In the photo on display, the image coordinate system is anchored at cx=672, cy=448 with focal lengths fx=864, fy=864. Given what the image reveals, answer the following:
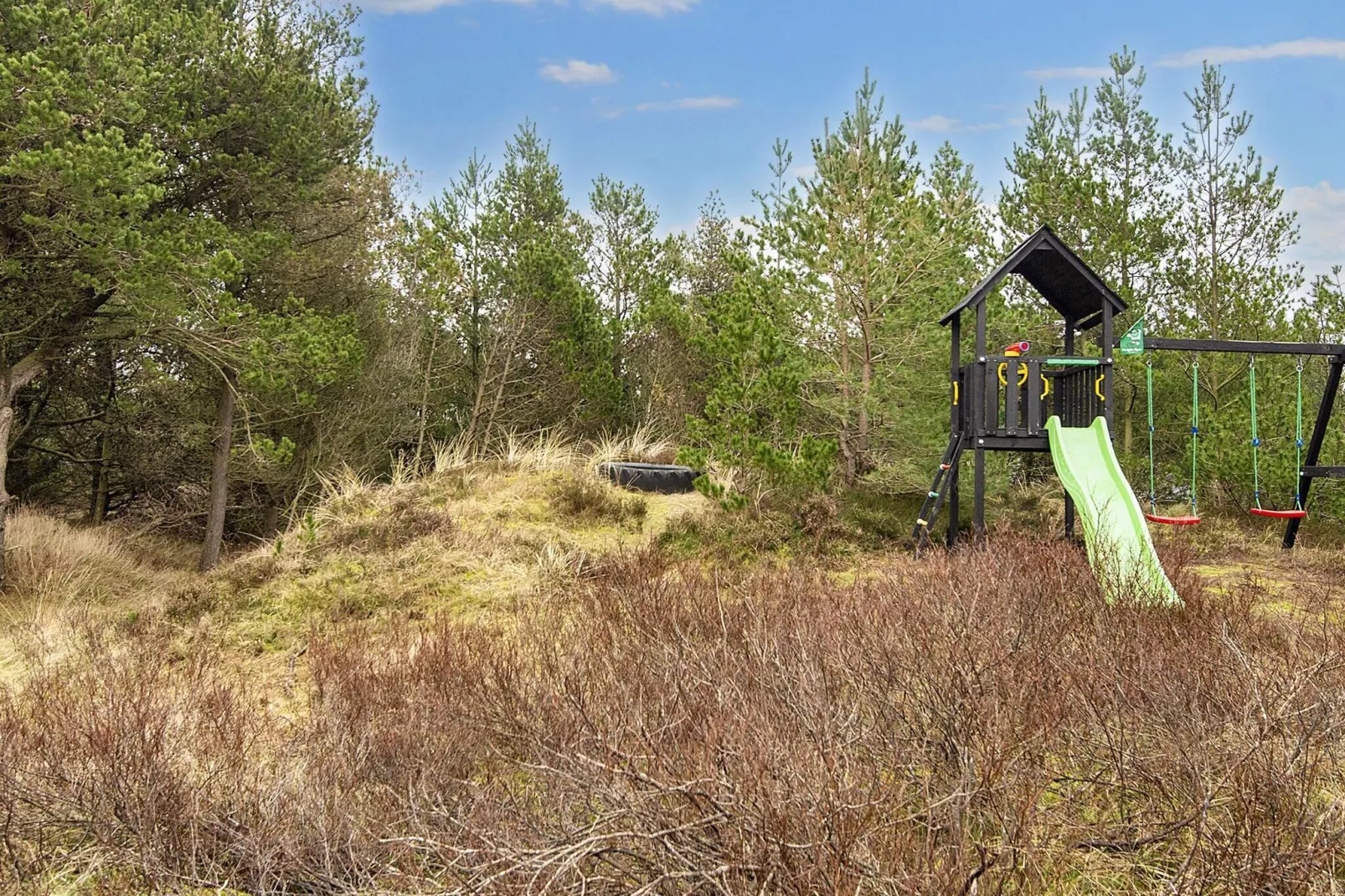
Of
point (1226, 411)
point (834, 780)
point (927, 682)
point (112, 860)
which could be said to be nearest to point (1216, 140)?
point (1226, 411)

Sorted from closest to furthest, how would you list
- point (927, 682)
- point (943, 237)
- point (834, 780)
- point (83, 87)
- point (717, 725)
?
point (834, 780) < point (717, 725) < point (927, 682) < point (83, 87) < point (943, 237)

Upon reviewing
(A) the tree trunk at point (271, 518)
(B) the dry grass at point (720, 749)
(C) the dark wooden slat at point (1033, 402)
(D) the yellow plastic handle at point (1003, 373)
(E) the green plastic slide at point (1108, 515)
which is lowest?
(A) the tree trunk at point (271, 518)

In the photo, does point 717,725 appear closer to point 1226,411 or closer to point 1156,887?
point 1156,887

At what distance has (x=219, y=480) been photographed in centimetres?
1309

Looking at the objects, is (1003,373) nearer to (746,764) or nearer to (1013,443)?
(1013,443)

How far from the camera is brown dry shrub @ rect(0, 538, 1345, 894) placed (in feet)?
6.55

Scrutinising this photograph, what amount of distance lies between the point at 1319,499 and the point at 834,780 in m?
12.5

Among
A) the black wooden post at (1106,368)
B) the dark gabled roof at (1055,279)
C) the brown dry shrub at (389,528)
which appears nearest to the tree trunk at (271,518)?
the brown dry shrub at (389,528)

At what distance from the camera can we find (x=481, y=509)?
8867 millimetres

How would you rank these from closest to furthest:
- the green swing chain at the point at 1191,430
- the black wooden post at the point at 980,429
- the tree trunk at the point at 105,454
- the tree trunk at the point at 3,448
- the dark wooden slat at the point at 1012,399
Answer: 1. the green swing chain at the point at 1191,430
2. the black wooden post at the point at 980,429
3. the dark wooden slat at the point at 1012,399
4. the tree trunk at the point at 3,448
5. the tree trunk at the point at 105,454

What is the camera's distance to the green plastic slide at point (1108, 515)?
4.98 meters

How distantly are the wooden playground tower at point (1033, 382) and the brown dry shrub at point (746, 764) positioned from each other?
3.53m

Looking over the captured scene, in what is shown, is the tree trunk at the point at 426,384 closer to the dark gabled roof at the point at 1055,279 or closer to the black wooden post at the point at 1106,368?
the dark gabled roof at the point at 1055,279

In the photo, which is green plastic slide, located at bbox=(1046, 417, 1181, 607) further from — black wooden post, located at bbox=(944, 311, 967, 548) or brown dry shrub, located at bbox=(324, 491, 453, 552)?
brown dry shrub, located at bbox=(324, 491, 453, 552)
